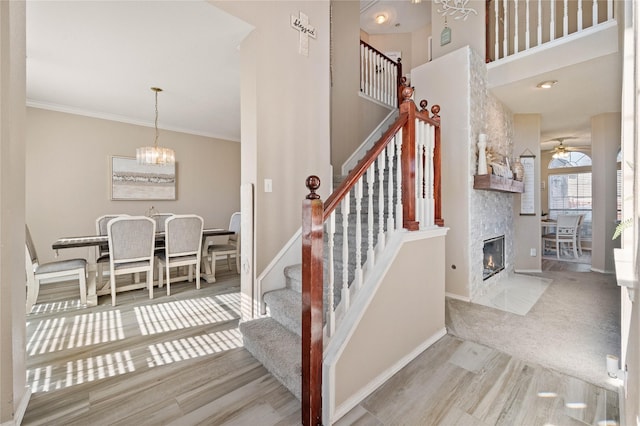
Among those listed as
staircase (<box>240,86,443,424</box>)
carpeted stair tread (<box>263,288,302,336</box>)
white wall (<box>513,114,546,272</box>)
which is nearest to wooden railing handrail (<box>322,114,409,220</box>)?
staircase (<box>240,86,443,424</box>)

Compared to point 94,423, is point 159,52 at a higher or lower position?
higher

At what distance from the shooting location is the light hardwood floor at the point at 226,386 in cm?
147

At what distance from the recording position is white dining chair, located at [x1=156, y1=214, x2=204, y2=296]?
3432 millimetres

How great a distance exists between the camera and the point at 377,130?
15.4 ft

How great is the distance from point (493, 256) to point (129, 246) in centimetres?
469

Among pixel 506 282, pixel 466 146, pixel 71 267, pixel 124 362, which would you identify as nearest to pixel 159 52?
pixel 71 267

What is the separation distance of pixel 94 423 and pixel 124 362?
0.60 metres

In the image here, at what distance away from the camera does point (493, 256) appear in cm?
384

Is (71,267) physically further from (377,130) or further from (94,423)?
(377,130)

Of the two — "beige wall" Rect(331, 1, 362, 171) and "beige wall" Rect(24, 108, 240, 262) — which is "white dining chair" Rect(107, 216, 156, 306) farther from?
"beige wall" Rect(331, 1, 362, 171)

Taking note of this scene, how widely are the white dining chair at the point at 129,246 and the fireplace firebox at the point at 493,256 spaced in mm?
4162

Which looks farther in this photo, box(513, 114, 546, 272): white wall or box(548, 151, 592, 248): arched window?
box(548, 151, 592, 248): arched window

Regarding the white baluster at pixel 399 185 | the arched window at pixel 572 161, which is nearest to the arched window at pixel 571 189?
the arched window at pixel 572 161

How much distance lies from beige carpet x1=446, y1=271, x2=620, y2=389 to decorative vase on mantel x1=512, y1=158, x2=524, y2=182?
5.34ft
